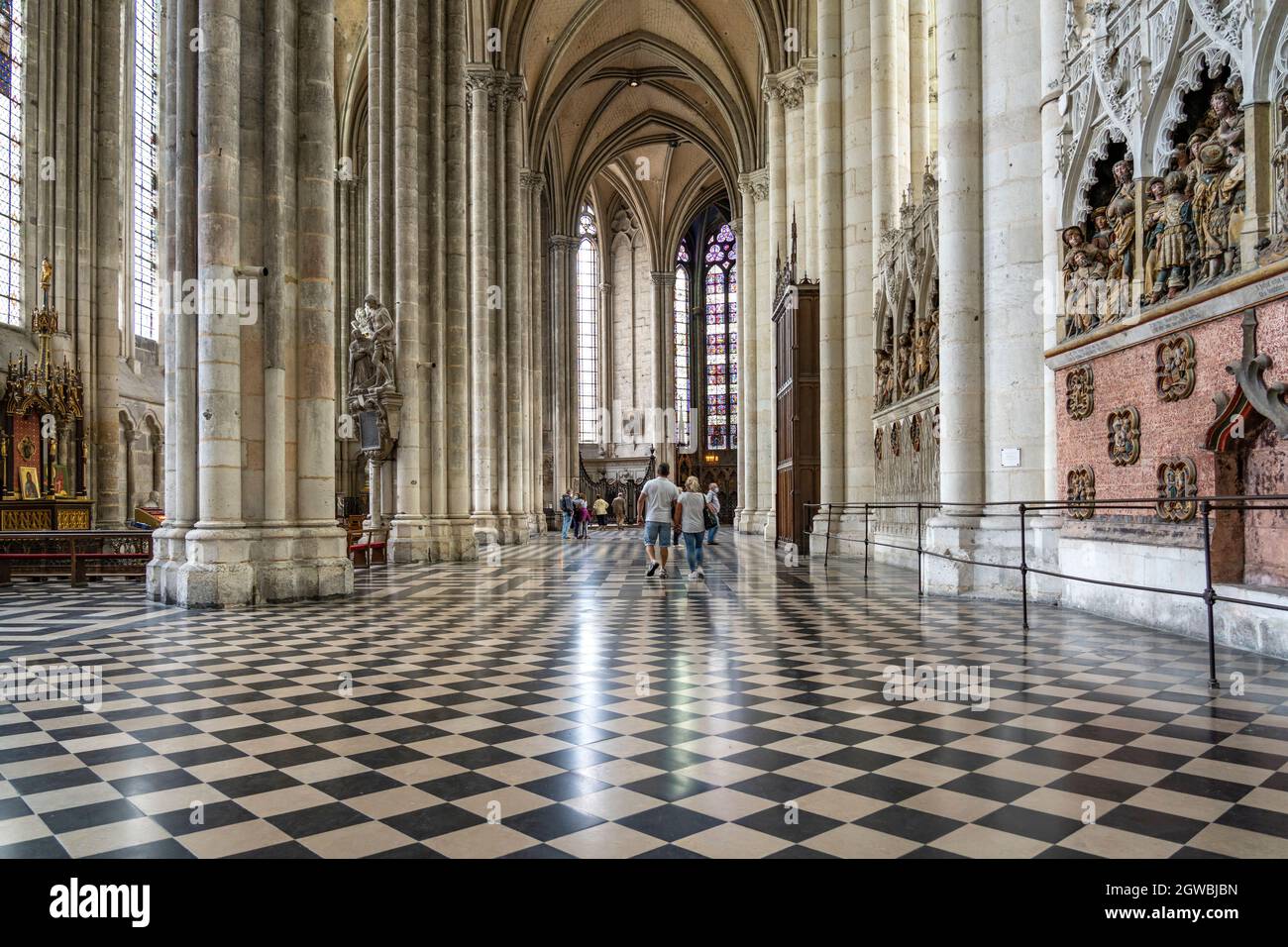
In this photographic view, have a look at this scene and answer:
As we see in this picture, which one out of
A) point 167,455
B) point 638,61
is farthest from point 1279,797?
point 638,61

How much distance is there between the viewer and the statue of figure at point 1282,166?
20.6 feet

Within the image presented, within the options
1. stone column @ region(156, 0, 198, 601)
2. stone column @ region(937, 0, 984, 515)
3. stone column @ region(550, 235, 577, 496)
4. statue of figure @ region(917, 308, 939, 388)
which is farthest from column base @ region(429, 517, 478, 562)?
stone column @ region(550, 235, 577, 496)

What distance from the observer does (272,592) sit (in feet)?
36.5

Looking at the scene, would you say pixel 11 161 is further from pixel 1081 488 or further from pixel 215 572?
pixel 1081 488

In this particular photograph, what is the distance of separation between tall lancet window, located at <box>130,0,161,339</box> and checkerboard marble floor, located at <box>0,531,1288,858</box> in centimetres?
2230

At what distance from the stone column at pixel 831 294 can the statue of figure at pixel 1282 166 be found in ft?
40.2

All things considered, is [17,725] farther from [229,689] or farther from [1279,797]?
[1279,797]

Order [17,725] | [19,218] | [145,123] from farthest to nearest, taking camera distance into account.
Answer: [145,123], [19,218], [17,725]

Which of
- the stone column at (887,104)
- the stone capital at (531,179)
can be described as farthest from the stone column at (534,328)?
the stone column at (887,104)

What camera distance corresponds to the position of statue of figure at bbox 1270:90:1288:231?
629cm

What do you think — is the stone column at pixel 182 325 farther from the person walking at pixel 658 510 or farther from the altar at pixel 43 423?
the altar at pixel 43 423
